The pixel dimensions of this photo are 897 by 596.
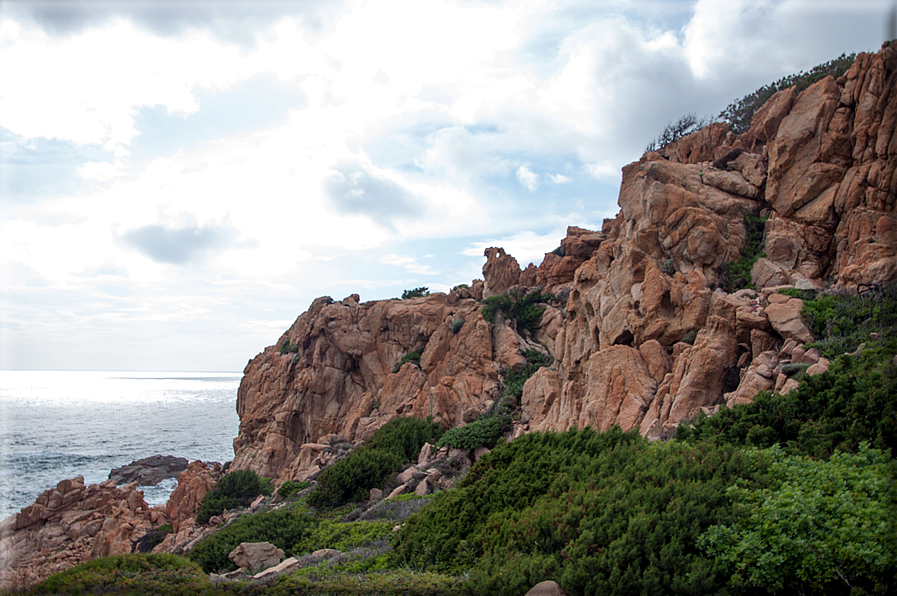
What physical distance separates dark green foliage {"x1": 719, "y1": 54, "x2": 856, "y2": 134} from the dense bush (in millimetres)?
22242

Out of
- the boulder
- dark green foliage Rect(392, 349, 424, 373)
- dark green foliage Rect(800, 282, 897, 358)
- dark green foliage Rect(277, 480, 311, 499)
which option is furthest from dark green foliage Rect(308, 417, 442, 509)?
dark green foliage Rect(800, 282, 897, 358)

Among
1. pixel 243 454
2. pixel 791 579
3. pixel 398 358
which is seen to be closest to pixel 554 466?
pixel 791 579

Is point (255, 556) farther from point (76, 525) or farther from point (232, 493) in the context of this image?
point (76, 525)

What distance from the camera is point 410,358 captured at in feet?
113

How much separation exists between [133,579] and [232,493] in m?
20.1

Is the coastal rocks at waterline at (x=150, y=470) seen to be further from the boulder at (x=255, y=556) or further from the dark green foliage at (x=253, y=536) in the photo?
the boulder at (x=255, y=556)

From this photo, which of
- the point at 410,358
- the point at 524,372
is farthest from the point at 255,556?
the point at 410,358

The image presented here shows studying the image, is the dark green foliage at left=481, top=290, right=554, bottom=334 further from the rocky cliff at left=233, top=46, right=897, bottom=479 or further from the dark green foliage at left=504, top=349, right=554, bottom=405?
the dark green foliage at left=504, top=349, right=554, bottom=405

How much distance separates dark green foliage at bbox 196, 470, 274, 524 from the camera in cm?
2459

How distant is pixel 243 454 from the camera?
38750mm

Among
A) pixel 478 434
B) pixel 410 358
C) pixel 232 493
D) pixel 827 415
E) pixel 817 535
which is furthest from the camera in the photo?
pixel 410 358

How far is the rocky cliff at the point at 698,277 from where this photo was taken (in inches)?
591

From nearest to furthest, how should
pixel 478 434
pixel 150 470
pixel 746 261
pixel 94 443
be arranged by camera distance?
pixel 746 261 < pixel 478 434 < pixel 150 470 < pixel 94 443

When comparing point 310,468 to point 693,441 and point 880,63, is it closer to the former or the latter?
point 693,441
